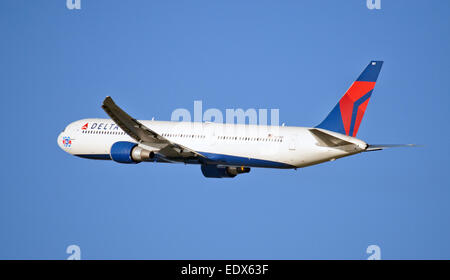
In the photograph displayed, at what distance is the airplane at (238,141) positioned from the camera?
2793 inches

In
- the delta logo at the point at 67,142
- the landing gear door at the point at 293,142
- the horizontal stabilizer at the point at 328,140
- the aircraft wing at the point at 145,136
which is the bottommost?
the horizontal stabilizer at the point at 328,140

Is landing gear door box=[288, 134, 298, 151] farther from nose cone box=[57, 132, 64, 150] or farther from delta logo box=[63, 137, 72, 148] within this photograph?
nose cone box=[57, 132, 64, 150]

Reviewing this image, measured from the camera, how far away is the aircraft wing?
233 ft

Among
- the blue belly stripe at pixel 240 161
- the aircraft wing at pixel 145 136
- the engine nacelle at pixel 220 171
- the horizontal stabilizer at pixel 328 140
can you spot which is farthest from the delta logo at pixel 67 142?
the horizontal stabilizer at pixel 328 140

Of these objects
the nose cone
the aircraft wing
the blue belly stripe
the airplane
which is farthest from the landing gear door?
the nose cone

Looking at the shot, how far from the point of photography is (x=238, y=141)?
74125mm

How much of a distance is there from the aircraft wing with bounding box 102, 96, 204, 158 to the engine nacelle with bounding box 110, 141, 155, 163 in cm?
80

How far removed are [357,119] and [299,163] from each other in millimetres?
5558

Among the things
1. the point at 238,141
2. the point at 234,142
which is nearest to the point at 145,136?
the point at 234,142

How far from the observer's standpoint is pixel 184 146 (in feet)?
250

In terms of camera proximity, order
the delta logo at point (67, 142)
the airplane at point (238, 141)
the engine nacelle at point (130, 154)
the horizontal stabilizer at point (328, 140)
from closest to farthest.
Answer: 1. the horizontal stabilizer at point (328, 140)
2. the airplane at point (238, 141)
3. the engine nacelle at point (130, 154)
4. the delta logo at point (67, 142)

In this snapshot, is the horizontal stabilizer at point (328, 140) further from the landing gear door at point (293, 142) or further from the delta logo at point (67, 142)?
the delta logo at point (67, 142)

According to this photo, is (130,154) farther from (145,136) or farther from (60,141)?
(60,141)

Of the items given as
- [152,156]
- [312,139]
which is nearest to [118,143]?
[152,156]
